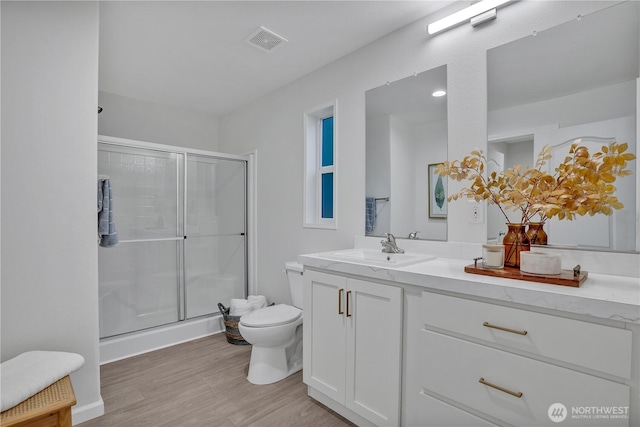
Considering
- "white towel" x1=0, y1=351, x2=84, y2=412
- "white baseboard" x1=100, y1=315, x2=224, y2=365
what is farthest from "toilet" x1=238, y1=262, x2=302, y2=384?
"white baseboard" x1=100, y1=315, x2=224, y2=365

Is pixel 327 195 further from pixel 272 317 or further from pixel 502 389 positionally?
pixel 502 389

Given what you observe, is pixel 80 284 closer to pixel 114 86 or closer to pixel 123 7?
pixel 123 7

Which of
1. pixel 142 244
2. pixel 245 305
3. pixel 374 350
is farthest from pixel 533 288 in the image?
pixel 142 244

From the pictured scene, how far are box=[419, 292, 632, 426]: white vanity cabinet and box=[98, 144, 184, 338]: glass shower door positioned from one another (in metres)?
2.57

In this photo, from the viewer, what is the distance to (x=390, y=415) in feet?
4.91

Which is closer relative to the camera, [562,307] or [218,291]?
[562,307]

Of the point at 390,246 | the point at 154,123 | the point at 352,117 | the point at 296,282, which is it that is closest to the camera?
the point at 390,246

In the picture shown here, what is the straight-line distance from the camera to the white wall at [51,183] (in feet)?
5.30

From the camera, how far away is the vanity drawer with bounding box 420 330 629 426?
97 centimetres

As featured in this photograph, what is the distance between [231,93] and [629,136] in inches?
123

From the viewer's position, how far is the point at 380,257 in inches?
79.3

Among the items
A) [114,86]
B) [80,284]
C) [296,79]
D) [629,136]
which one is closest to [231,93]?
[296,79]

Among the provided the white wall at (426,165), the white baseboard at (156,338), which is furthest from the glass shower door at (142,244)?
the white wall at (426,165)

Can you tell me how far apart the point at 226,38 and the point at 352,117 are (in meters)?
1.07
